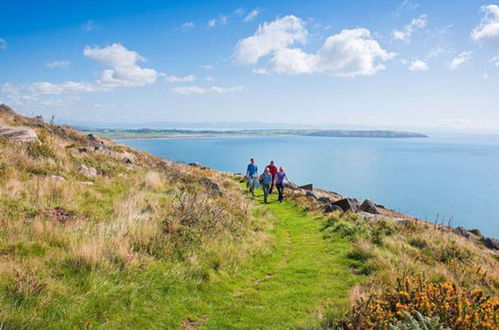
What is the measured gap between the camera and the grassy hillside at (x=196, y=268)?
4.99 meters

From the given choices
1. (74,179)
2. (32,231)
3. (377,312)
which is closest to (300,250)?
(377,312)

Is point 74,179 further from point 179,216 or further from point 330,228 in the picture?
point 330,228

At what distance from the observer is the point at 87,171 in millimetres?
14891

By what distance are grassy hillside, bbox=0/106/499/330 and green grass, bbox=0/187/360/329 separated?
0.08 feet

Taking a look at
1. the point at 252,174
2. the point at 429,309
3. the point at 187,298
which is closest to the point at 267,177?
the point at 252,174

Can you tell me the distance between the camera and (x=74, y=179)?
43.2ft

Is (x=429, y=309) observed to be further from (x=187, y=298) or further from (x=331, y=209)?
(x=331, y=209)

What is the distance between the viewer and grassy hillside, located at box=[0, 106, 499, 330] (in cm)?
499

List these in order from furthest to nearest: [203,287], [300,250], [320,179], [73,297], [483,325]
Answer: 1. [320,179]
2. [300,250]
3. [203,287]
4. [73,297]
5. [483,325]

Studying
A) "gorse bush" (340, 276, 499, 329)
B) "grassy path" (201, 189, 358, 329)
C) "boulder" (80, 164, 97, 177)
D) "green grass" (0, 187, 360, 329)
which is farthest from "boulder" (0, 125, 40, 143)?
"gorse bush" (340, 276, 499, 329)

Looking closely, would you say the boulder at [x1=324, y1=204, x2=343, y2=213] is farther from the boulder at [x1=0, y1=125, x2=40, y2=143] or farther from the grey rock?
the boulder at [x1=0, y1=125, x2=40, y2=143]

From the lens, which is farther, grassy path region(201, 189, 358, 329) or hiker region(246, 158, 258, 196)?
hiker region(246, 158, 258, 196)

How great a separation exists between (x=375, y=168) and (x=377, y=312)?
124m

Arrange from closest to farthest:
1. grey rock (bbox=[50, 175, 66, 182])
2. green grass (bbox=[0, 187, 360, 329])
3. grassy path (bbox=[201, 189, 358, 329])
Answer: green grass (bbox=[0, 187, 360, 329])
grassy path (bbox=[201, 189, 358, 329])
grey rock (bbox=[50, 175, 66, 182])
